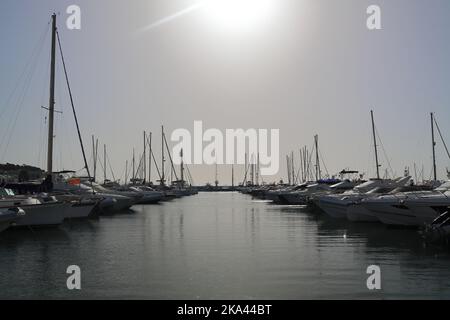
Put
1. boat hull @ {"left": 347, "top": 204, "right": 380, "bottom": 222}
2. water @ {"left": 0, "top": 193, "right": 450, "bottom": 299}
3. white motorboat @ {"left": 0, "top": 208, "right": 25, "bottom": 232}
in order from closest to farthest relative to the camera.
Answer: water @ {"left": 0, "top": 193, "right": 450, "bottom": 299} < white motorboat @ {"left": 0, "top": 208, "right": 25, "bottom": 232} < boat hull @ {"left": 347, "top": 204, "right": 380, "bottom": 222}

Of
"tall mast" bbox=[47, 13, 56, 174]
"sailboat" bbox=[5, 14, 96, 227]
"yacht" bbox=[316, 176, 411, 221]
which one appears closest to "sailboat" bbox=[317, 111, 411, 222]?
"yacht" bbox=[316, 176, 411, 221]

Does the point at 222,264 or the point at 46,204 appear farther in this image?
the point at 46,204

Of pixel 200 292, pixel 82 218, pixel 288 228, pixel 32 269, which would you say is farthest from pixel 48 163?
pixel 200 292

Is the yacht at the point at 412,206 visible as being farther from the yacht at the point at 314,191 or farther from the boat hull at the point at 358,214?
the yacht at the point at 314,191

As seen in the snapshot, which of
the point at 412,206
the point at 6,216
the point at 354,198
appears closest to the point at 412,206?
the point at 412,206

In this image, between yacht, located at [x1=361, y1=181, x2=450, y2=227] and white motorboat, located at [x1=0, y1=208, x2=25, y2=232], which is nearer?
white motorboat, located at [x1=0, y1=208, x2=25, y2=232]

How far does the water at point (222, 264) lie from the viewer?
14734mm

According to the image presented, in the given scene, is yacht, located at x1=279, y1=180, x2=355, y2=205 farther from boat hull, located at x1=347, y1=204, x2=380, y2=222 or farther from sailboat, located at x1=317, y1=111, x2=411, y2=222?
boat hull, located at x1=347, y1=204, x2=380, y2=222

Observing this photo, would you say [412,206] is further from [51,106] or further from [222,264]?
[51,106]

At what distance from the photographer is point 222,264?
1952 cm

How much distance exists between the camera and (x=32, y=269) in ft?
60.6

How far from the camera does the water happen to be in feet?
48.3

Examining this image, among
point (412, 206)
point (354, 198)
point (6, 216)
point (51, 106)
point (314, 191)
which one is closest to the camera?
point (6, 216)
